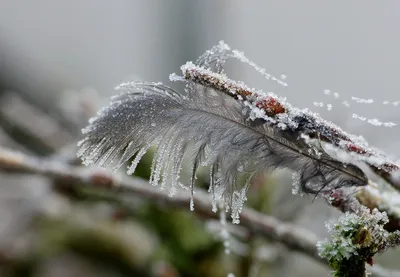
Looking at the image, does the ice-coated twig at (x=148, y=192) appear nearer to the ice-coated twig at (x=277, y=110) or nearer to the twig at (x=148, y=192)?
the twig at (x=148, y=192)

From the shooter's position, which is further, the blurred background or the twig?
the blurred background

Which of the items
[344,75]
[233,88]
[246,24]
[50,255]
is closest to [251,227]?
[233,88]

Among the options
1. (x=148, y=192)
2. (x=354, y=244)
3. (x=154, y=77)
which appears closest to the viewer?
(x=354, y=244)

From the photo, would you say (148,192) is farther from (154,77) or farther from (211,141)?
(154,77)

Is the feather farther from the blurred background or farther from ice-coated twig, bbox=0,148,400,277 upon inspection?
ice-coated twig, bbox=0,148,400,277

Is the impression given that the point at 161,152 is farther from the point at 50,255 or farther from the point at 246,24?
the point at 246,24

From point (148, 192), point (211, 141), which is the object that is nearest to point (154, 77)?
point (148, 192)

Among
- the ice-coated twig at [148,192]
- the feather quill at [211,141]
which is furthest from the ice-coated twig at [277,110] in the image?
the ice-coated twig at [148,192]

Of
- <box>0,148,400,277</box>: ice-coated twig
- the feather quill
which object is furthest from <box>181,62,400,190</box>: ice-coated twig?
<box>0,148,400,277</box>: ice-coated twig

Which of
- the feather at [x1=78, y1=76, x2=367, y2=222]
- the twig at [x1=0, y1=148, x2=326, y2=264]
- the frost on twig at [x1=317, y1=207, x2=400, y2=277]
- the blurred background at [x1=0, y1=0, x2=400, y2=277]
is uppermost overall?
the blurred background at [x1=0, y1=0, x2=400, y2=277]
